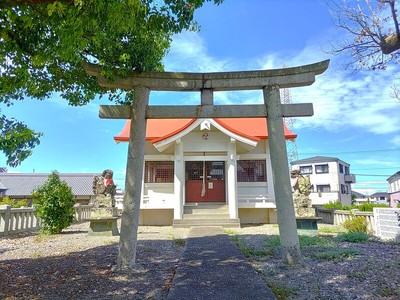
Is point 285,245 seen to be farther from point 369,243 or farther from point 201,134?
point 201,134

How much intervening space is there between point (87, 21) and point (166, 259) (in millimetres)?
4869

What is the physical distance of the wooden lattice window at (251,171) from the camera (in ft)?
45.9

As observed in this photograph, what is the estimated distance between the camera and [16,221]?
1061cm

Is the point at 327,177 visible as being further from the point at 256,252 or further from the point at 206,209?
the point at 256,252

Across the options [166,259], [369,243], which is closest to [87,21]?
[166,259]

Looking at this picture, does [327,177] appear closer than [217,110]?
No

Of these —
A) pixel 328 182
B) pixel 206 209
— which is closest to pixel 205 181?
pixel 206 209

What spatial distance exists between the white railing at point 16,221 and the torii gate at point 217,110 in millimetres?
7300

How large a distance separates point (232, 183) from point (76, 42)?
32.0 ft

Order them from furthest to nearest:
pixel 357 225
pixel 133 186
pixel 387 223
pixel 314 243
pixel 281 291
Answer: pixel 357 225
pixel 387 223
pixel 314 243
pixel 133 186
pixel 281 291

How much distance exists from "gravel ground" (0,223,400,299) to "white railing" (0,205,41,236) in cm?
302

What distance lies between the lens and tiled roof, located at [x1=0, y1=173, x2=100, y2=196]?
3209 cm

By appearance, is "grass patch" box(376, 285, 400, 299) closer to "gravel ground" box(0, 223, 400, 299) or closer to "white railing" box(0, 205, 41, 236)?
"gravel ground" box(0, 223, 400, 299)

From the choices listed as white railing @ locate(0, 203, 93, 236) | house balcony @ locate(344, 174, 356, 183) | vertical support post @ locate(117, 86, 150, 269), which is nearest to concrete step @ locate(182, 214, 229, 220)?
white railing @ locate(0, 203, 93, 236)
